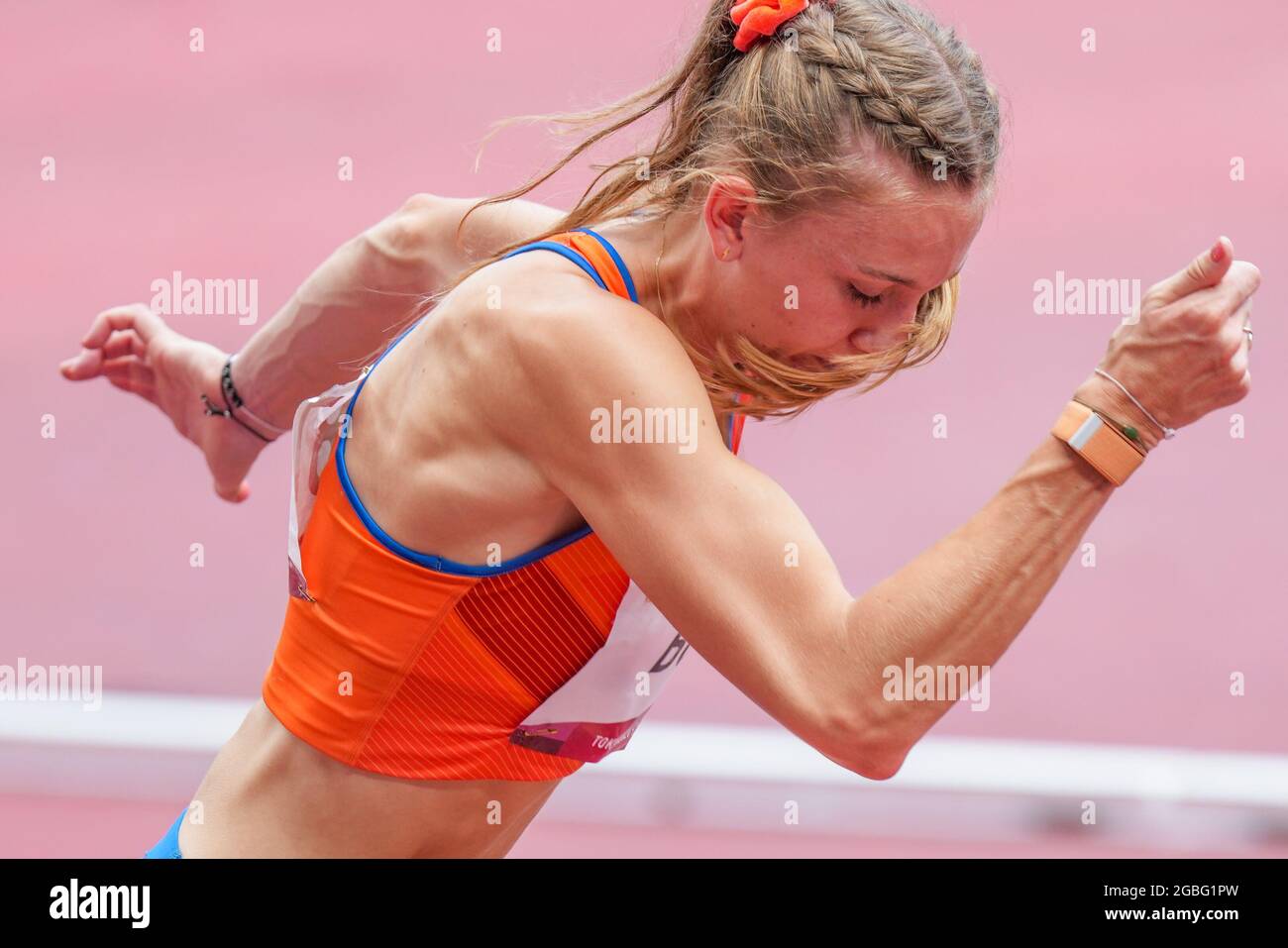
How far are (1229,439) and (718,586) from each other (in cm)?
259

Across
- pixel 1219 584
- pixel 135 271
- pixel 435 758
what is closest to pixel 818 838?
pixel 1219 584

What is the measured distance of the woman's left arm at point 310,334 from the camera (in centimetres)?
146

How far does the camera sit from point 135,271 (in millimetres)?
3650

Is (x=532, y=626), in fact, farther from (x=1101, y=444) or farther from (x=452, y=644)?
(x=1101, y=444)

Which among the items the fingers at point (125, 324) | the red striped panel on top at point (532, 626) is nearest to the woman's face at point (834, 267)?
the red striped panel on top at point (532, 626)

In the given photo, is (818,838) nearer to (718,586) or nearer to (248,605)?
(248,605)

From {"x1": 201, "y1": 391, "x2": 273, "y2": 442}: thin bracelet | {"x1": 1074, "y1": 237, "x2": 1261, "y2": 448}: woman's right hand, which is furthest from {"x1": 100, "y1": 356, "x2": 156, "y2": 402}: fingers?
{"x1": 1074, "y1": 237, "x2": 1261, "y2": 448}: woman's right hand

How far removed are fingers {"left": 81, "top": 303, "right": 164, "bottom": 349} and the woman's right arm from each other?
2.66 ft

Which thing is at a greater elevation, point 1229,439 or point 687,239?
point 687,239

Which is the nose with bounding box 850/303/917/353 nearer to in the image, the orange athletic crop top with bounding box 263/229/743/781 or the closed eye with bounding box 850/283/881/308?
the closed eye with bounding box 850/283/881/308

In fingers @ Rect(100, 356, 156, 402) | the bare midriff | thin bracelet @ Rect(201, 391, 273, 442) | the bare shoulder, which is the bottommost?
the bare midriff

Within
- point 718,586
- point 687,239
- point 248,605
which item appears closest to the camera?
point 718,586

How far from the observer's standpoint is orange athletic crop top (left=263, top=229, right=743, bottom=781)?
45.1 inches

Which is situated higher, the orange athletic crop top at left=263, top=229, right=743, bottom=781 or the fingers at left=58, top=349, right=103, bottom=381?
the fingers at left=58, top=349, right=103, bottom=381
